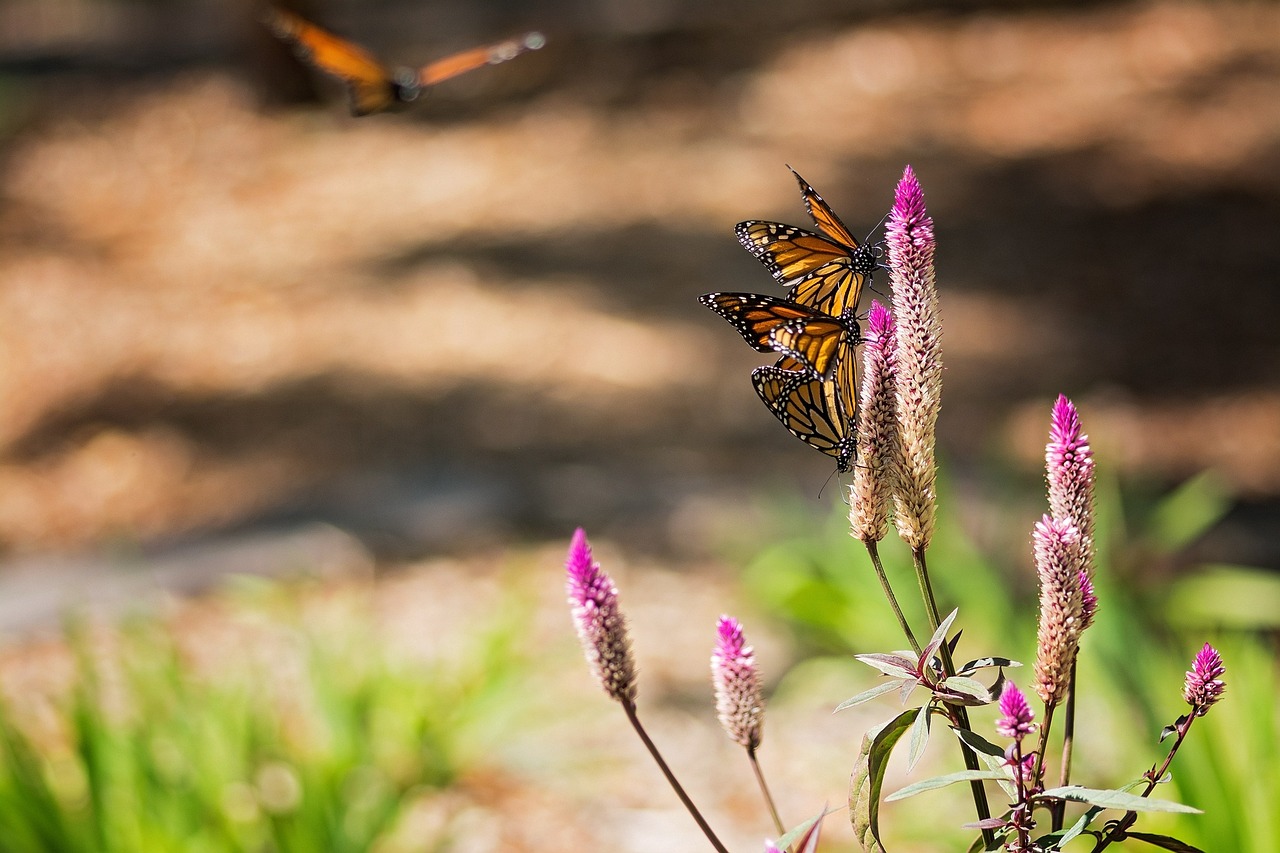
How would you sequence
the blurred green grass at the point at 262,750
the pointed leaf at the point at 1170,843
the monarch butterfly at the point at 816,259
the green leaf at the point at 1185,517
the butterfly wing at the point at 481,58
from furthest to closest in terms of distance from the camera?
the green leaf at the point at 1185,517
the blurred green grass at the point at 262,750
the butterfly wing at the point at 481,58
the monarch butterfly at the point at 816,259
the pointed leaf at the point at 1170,843

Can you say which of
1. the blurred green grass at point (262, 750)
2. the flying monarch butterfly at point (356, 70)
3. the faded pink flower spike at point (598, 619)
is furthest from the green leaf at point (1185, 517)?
the faded pink flower spike at point (598, 619)

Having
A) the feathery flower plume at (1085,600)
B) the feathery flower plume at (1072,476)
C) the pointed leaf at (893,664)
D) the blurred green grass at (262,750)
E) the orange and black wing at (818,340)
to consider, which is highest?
the orange and black wing at (818,340)

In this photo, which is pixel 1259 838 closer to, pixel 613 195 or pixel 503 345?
pixel 503 345

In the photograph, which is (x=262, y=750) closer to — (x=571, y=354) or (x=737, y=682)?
(x=737, y=682)

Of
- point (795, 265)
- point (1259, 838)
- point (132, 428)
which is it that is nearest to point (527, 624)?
point (1259, 838)

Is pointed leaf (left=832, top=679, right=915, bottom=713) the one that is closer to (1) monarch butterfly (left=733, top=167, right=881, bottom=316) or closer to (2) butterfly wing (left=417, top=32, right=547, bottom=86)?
(1) monarch butterfly (left=733, top=167, right=881, bottom=316)

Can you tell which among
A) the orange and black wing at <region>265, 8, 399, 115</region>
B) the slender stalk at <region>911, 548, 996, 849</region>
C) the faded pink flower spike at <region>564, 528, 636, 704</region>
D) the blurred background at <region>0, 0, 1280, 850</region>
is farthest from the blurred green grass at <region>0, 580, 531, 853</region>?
the slender stalk at <region>911, 548, 996, 849</region>

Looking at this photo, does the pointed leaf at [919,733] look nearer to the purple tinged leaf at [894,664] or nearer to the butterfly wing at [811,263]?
the purple tinged leaf at [894,664]
